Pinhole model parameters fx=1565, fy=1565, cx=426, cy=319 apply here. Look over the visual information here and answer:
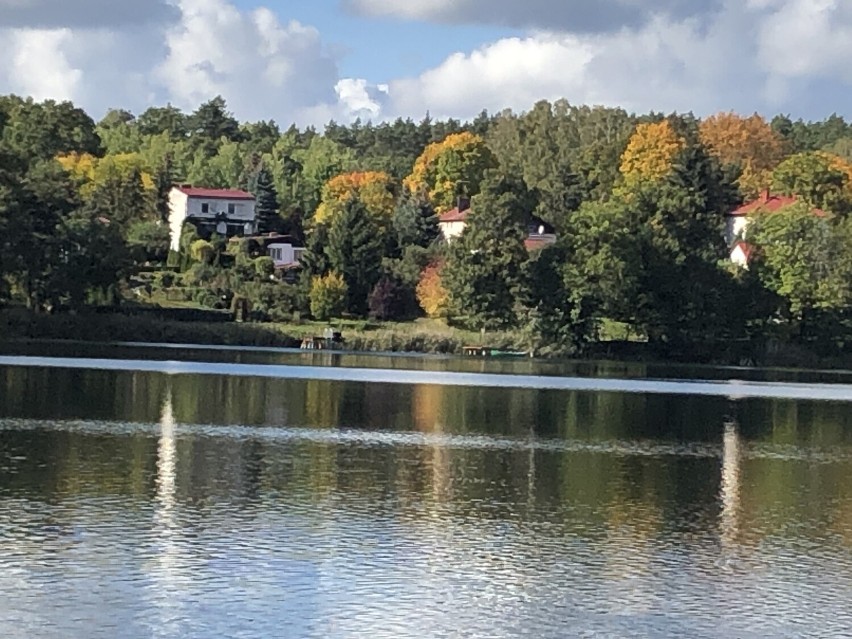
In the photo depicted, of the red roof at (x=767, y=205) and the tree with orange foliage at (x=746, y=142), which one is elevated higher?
the tree with orange foliage at (x=746, y=142)

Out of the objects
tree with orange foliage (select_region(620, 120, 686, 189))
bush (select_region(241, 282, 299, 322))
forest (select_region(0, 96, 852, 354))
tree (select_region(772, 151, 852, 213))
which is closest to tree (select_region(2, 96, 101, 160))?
forest (select_region(0, 96, 852, 354))

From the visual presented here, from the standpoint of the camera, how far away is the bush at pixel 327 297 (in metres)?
89.6

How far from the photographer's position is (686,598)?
20.8m

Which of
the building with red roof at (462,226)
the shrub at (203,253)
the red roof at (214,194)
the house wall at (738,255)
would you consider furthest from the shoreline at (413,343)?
the red roof at (214,194)

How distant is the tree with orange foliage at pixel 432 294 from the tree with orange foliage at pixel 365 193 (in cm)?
1193

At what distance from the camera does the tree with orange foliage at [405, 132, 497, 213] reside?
12812 cm

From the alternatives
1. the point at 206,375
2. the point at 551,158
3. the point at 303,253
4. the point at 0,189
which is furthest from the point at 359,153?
the point at 206,375

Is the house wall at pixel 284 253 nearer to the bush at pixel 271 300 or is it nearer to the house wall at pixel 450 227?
the house wall at pixel 450 227

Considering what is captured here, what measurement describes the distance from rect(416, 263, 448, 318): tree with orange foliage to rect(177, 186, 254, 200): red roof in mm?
23975

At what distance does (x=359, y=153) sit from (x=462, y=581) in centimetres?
16223

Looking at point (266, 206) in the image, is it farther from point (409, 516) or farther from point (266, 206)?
point (409, 516)

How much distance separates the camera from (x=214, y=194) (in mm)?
112625

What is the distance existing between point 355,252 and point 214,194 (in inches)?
861

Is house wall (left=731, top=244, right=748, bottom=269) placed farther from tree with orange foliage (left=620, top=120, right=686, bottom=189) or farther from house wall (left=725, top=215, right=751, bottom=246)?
tree with orange foliage (left=620, top=120, right=686, bottom=189)
